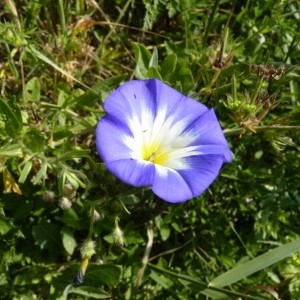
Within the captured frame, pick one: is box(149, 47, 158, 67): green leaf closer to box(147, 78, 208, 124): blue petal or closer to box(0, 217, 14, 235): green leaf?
box(147, 78, 208, 124): blue petal

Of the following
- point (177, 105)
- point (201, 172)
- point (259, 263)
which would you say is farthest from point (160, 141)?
point (259, 263)

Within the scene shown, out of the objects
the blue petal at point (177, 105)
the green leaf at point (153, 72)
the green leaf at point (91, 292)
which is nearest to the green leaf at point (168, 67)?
the green leaf at point (153, 72)

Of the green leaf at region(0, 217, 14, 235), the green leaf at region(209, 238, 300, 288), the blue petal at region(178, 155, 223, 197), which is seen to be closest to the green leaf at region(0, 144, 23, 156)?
the green leaf at region(0, 217, 14, 235)

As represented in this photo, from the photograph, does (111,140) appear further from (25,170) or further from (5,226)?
(5,226)

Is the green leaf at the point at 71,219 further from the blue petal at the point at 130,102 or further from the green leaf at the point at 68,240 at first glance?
the blue petal at the point at 130,102

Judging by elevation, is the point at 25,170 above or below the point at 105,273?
above

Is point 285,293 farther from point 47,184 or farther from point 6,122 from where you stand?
point 6,122
